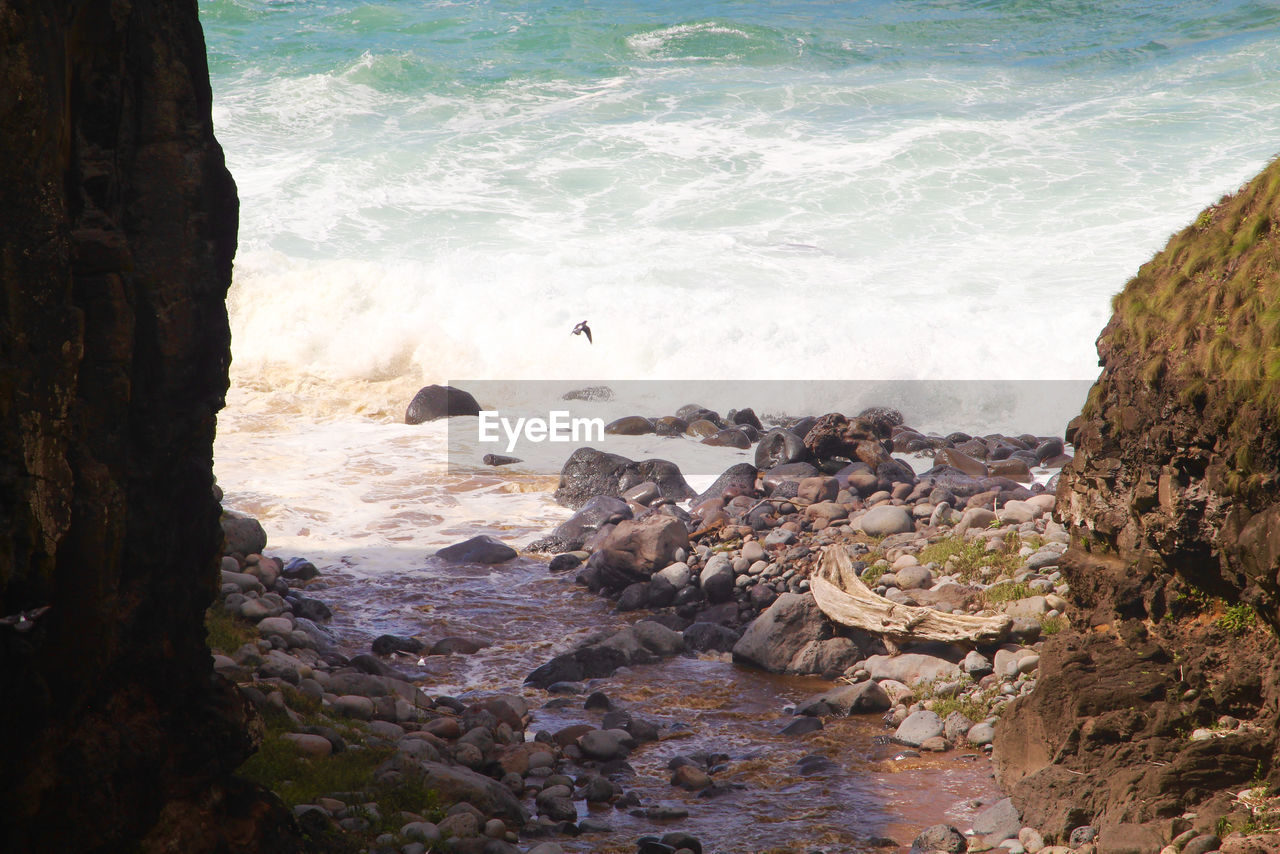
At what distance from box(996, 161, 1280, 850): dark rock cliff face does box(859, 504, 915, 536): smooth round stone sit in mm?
3998

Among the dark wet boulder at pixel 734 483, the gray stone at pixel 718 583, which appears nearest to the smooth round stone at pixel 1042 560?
Result: the gray stone at pixel 718 583

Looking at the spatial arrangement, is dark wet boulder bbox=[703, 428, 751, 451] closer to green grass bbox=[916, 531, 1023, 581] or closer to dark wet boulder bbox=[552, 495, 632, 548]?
dark wet boulder bbox=[552, 495, 632, 548]

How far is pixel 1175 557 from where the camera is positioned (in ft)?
17.2

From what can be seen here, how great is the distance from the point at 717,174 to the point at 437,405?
1169 centimetres

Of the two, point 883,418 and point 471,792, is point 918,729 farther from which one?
point 883,418

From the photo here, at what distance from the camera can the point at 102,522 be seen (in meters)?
3.45

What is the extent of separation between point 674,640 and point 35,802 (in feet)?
19.2

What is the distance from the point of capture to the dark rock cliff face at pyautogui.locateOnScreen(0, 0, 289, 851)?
3.12 meters

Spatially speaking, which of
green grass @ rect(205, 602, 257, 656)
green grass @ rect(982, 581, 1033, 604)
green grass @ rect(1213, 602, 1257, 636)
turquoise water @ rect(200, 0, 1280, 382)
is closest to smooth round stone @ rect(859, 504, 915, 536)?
green grass @ rect(982, 581, 1033, 604)

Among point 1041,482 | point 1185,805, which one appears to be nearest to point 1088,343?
point 1041,482

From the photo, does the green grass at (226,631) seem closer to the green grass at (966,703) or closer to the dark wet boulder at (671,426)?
the green grass at (966,703)

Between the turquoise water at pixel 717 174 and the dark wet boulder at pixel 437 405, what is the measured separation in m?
2.02

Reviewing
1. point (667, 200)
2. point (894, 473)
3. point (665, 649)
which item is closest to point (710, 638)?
point (665, 649)

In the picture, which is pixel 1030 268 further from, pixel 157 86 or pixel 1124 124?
pixel 157 86
